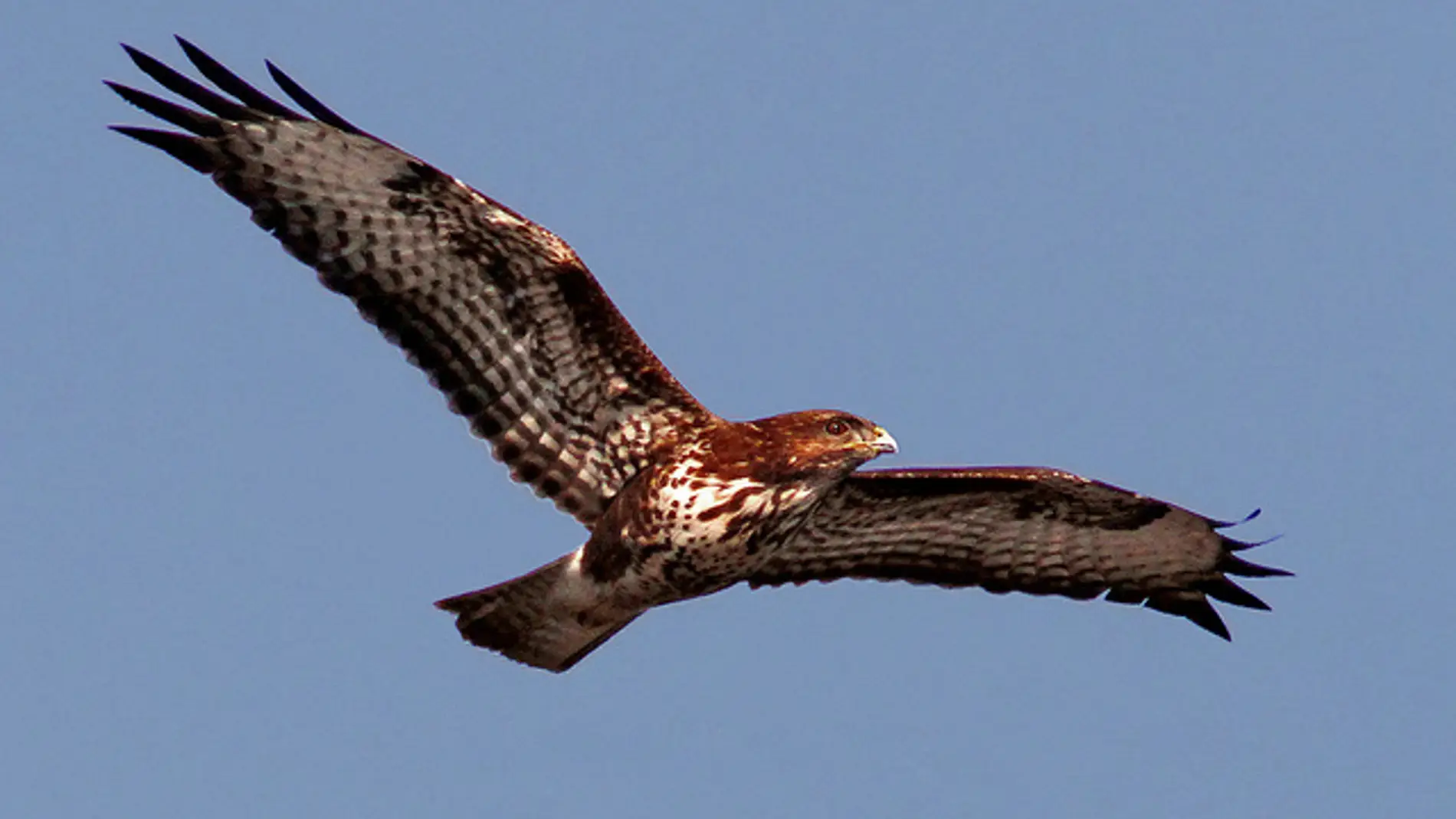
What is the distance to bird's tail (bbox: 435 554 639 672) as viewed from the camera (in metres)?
14.6

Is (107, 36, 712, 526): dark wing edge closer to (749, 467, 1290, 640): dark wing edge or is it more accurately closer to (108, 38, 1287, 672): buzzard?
(108, 38, 1287, 672): buzzard

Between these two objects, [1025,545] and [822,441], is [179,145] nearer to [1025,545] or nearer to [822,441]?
[822,441]

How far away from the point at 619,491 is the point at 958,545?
2112mm

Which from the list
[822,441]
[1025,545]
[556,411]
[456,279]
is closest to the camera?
[822,441]

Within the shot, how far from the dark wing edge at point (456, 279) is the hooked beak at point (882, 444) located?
3.42ft

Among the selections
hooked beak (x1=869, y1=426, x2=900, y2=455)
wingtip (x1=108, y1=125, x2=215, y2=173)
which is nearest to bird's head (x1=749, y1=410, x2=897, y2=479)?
hooked beak (x1=869, y1=426, x2=900, y2=455)

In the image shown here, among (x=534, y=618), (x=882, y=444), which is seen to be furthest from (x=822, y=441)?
(x=534, y=618)

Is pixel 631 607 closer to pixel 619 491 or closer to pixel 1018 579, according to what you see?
pixel 619 491

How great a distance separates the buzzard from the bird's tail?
1cm

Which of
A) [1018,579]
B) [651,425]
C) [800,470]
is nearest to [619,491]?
[651,425]

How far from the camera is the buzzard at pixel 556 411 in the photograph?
555 inches

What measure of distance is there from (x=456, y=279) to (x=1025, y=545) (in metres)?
3.63

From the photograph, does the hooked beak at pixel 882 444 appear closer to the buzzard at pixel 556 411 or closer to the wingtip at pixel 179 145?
the buzzard at pixel 556 411

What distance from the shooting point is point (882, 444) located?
14156 mm
